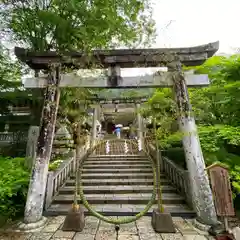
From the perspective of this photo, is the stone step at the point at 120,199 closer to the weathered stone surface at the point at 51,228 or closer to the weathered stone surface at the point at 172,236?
the weathered stone surface at the point at 51,228

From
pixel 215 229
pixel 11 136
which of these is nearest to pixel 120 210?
pixel 215 229

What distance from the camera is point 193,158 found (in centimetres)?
406

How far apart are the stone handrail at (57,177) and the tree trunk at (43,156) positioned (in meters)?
0.62

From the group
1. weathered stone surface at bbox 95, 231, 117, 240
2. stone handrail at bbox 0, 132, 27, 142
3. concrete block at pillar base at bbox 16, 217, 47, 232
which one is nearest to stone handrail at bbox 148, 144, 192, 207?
weathered stone surface at bbox 95, 231, 117, 240

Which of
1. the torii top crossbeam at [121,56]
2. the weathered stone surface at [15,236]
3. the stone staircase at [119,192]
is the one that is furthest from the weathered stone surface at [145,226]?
the torii top crossbeam at [121,56]

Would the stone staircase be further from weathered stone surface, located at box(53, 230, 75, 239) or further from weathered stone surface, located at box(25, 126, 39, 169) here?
weathered stone surface, located at box(25, 126, 39, 169)

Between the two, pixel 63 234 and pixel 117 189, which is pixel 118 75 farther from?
pixel 63 234

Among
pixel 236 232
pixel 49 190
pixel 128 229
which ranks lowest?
pixel 236 232

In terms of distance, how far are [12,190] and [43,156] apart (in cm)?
110

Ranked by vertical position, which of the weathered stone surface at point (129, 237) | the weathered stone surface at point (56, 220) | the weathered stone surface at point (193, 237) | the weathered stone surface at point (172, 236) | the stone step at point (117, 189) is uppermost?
the stone step at point (117, 189)

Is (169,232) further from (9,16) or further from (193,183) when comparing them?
(9,16)

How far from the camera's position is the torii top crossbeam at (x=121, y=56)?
185 inches

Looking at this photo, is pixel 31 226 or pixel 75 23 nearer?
pixel 31 226

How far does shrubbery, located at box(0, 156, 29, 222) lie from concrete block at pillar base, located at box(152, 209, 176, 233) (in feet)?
10.9
